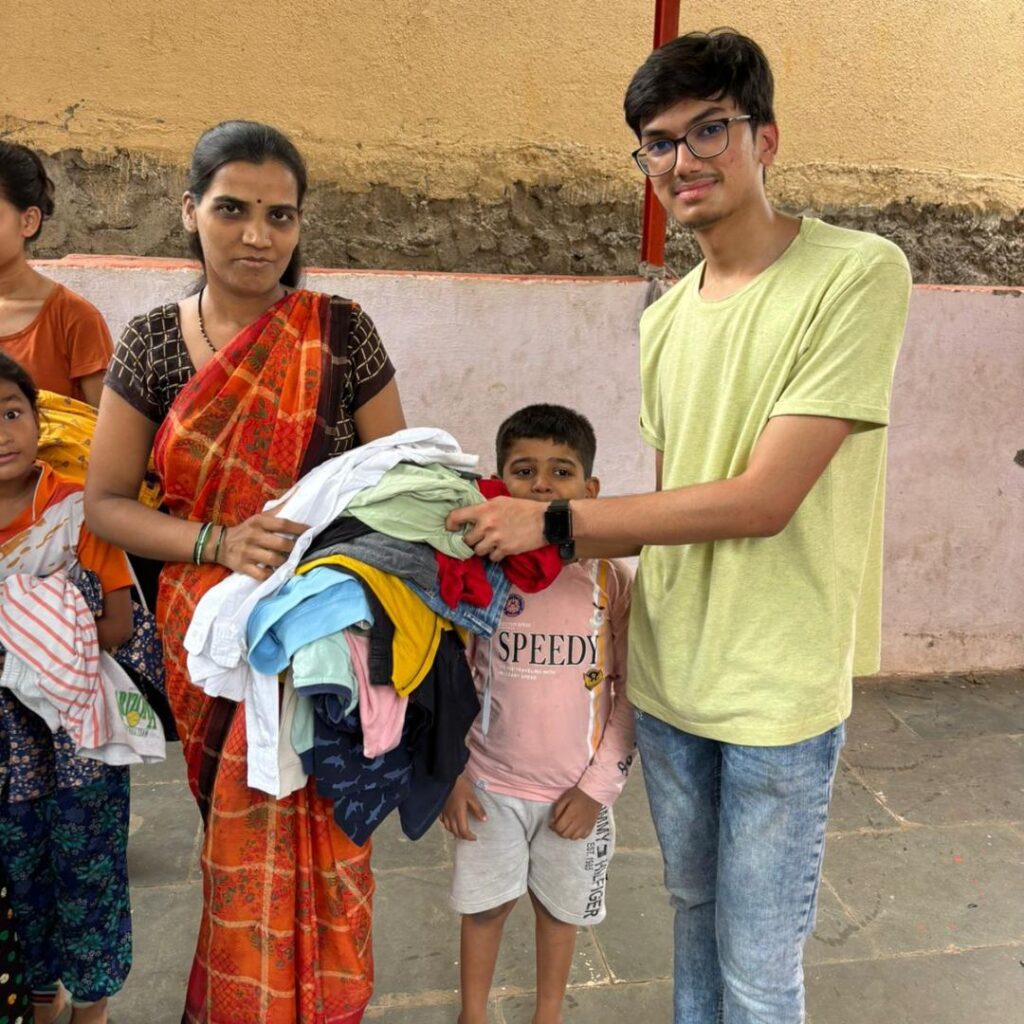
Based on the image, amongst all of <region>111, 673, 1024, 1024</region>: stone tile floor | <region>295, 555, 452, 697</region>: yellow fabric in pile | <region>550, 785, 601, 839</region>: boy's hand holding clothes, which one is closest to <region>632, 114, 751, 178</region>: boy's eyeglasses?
<region>295, 555, 452, 697</region>: yellow fabric in pile

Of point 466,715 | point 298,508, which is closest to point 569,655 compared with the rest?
point 466,715

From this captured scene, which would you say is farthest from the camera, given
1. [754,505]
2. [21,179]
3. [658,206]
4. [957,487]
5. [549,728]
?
[957,487]

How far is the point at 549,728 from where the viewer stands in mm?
1854

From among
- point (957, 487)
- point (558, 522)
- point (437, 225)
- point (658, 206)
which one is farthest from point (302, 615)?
point (437, 225)

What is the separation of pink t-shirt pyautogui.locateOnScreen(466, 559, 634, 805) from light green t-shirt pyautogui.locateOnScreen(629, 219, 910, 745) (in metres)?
0.25

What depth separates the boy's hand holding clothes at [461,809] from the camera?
1864 mm

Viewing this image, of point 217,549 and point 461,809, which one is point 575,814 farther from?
point 217,549

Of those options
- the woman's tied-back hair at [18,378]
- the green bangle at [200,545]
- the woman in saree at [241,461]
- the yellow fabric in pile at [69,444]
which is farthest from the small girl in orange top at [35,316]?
the green bangle at [200,545]

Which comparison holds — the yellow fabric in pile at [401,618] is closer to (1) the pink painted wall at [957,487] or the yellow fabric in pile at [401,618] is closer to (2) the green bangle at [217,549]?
(2) the green bangle at [217,549]

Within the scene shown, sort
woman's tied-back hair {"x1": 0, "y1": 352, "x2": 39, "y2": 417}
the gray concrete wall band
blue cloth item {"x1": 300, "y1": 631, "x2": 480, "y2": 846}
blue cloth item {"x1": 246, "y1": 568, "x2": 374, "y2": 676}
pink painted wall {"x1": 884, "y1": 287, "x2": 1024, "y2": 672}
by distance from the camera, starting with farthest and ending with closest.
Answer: the gray concrete wall band, pink painted wall {"x1": 884, "y1": 287, "x2": 1024, "y2": 672}, woman's tied-back hair {"x1": 0, "y1": 352, "x2": 39, "y2": 417}, blue cloth item {"x1": 300, "y1": 631, "x2": 480, "y2": 846}, blue cloth item {"x1": 246, "y1": 568, "x2": 374, "y2": 676}

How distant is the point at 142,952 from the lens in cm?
237

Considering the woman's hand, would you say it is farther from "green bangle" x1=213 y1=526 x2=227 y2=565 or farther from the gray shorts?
the gray shorts

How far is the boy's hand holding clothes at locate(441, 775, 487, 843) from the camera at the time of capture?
1.86 m

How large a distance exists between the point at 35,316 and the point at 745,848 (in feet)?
6.52
